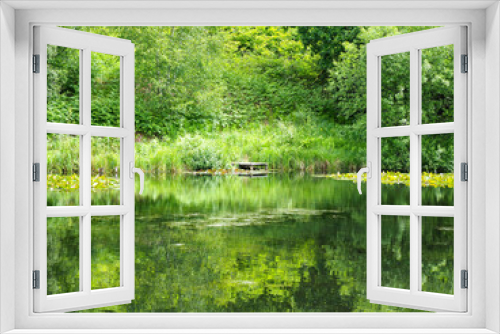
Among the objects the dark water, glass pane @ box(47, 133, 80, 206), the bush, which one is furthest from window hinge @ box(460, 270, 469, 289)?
the bush

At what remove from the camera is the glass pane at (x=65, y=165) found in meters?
2.79

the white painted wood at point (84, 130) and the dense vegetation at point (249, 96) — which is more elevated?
the dense vegetation at point (249, 96)

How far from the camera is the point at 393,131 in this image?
273 cm

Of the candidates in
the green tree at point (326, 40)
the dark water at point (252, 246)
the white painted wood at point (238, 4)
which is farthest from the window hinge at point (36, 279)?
the green tree at point (326, 40)

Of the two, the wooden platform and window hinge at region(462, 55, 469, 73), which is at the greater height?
window hinge at region(462, 55, 469, 73)

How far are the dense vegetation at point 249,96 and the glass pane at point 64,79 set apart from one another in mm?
4332

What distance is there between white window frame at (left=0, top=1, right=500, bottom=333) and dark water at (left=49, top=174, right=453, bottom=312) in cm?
304

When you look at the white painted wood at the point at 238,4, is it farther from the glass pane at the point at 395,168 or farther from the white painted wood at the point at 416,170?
the glass pane at the point at 395,168

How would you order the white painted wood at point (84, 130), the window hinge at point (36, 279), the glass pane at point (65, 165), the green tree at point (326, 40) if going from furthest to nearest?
1. the green tree at point (326, 40)
2. the glass pane at point (65, 165)
3. the white painted wood at point (84, 130)
4. the window hinge at point (36, 279)

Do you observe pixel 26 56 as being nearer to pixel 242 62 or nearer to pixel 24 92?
pixel 24 92

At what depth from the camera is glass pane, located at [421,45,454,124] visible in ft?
9.18

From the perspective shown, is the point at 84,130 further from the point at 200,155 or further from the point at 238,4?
the point at 200,155

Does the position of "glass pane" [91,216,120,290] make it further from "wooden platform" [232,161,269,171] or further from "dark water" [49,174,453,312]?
"wooden platform" [232,161,269,171]

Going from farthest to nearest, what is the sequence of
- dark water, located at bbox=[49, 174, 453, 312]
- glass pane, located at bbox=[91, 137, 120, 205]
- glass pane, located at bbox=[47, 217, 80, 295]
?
glass pane, located at bbox=[91, 137, 120, 205] < dark water, located at bbox=[49, 174, 453, 312] < glass pane, located at bbox=[47, 217, 80, 295]
